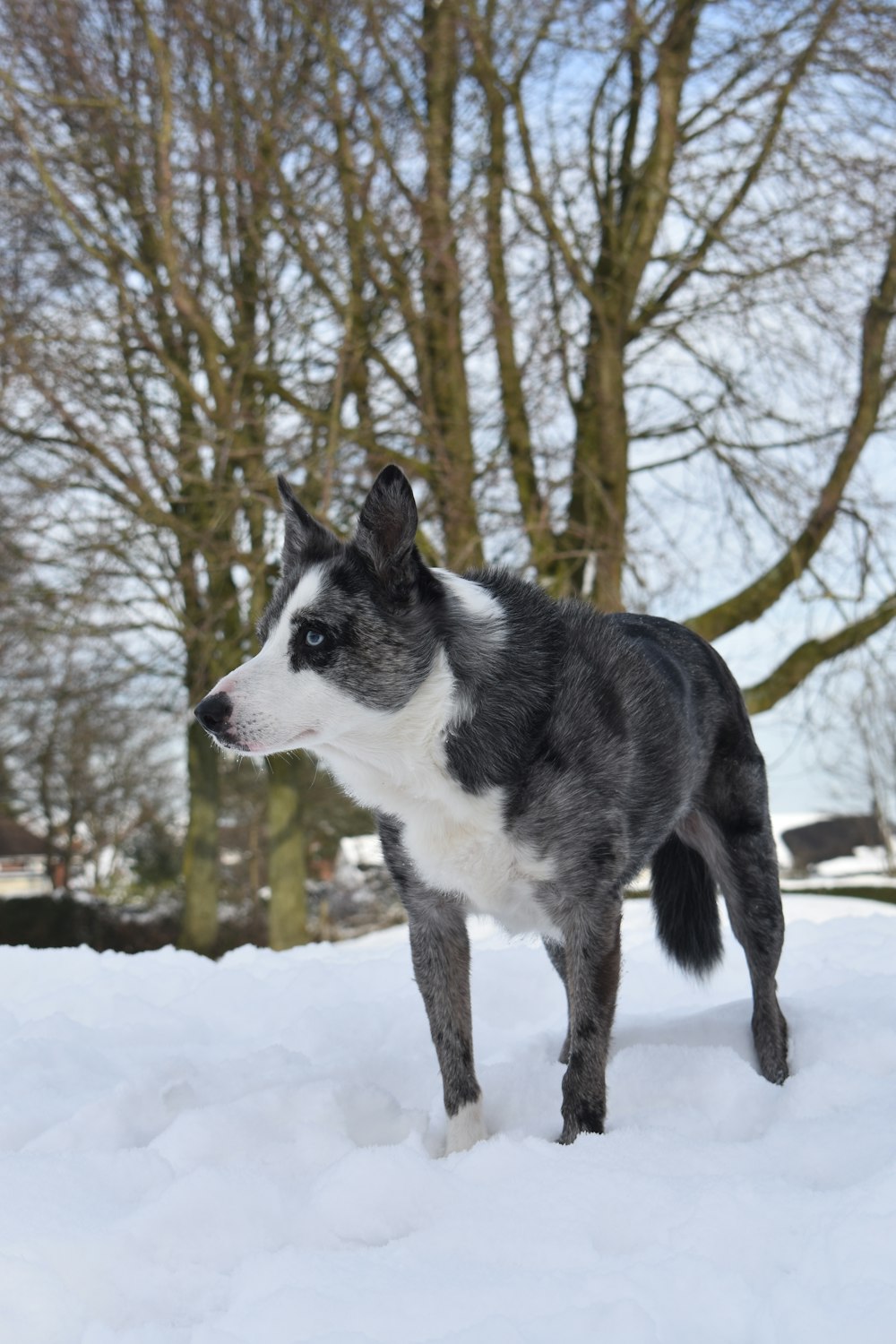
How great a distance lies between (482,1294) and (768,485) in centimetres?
879

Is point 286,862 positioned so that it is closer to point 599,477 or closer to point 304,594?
point 599,477

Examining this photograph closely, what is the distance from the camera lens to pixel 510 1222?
103 inches

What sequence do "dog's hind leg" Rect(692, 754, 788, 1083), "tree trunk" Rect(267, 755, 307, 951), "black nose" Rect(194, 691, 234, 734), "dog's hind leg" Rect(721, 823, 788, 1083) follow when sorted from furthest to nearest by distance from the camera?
"tree trunk" Rect(267, 755, 307, 951) → "dog's hind leg" Rect(692, 754, 788, 1083) → "dog's hind leg" Rect(721, 823, 788, 1083) → "black nose" Rect(194, 691, 234, 734)

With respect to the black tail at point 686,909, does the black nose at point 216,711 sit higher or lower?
higher

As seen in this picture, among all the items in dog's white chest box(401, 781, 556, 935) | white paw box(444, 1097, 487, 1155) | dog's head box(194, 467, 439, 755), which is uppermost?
dog's head box(194, 467, 439, 755)

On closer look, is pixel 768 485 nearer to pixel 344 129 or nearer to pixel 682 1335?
pixel 344 129

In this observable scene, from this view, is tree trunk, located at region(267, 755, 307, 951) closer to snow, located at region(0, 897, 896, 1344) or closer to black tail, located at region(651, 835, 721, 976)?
snow, located at region(0, 897, 896, 1344)

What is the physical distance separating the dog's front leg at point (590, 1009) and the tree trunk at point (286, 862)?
9311 millimetres

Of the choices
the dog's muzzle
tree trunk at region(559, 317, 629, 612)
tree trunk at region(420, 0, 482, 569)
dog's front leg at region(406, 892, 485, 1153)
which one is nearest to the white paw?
dog's front leg at region(406, 892, 485, 1153)

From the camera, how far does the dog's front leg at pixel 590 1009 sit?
10.9 feet

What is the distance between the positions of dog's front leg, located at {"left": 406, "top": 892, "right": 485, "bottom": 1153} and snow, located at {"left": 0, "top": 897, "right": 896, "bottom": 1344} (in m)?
0.17

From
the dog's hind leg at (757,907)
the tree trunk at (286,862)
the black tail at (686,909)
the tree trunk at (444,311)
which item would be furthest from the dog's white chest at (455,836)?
the tree trunk at (286,862)

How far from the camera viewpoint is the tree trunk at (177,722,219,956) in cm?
1359

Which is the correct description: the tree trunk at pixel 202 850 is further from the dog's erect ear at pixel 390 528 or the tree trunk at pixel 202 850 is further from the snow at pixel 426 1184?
the dog's erect ear at pixel 390 528
